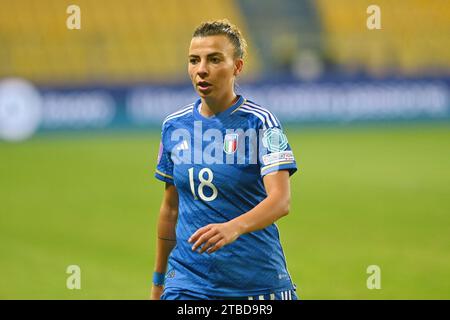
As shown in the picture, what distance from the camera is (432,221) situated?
10477mm

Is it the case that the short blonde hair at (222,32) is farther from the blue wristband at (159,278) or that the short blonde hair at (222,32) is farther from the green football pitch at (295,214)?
the green football pitch at (295,214)

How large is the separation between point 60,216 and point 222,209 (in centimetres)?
742

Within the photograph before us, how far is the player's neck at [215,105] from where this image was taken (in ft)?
13.3

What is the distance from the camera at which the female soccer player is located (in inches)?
155

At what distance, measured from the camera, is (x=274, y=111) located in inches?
742

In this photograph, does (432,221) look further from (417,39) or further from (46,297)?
(417,39)

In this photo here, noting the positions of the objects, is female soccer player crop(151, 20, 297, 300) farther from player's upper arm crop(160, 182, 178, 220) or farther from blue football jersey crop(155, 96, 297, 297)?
player's upper arm crop(160, 182, 178, 220)

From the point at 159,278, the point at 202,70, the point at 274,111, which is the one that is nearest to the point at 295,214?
the point at 159,278

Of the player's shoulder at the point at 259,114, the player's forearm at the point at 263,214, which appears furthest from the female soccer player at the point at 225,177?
the player's forearm at the point at 263,214

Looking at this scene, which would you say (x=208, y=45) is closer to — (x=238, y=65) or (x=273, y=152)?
(x=238, y=65)

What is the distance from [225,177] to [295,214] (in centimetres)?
750

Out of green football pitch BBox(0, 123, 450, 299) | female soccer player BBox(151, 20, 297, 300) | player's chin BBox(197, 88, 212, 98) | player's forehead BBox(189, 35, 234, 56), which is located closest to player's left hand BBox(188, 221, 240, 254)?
female soccer player BBox(151, 20, 297, 300)

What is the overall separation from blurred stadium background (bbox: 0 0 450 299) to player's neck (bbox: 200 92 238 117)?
3655 mm
